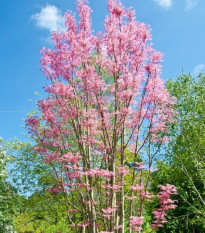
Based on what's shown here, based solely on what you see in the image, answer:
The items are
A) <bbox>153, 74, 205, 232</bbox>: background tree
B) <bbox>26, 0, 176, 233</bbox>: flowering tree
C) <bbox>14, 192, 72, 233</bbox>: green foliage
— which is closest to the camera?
<bbox>26, 0, 176, 233</bbox>: flowering tree

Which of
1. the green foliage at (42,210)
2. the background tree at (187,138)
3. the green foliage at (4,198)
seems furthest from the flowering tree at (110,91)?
the green foliage at (42,210)

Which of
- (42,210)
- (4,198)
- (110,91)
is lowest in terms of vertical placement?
(42,210)

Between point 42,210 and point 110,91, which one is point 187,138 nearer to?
point 110,91

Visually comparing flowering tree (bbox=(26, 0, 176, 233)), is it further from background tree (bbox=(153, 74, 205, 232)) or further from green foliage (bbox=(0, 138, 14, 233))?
green foliage (bbox=(0, 138, 14, 233))

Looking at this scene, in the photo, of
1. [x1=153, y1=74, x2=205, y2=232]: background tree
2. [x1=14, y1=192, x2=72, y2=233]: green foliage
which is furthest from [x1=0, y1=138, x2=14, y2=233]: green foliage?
[x1=153, y1=74, x2=205, y2=232]: background tree

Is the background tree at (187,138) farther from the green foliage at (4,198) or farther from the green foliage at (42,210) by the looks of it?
the green foliage at (4,198)

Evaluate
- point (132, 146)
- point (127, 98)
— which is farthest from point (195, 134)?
point (127, 98)

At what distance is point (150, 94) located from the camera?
6.86 metres

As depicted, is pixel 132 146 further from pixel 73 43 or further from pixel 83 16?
pixel 83 16

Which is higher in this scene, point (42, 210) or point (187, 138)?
point (187, 138)

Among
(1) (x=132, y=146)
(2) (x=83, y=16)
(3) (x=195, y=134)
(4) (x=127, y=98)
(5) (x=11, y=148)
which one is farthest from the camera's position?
(5) (x=11, y=148)

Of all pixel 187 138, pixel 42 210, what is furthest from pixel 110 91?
pixel 42 210

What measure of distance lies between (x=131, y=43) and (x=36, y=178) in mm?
12895

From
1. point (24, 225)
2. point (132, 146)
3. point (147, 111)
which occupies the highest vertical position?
point (147, 111)
